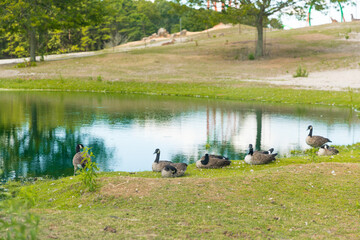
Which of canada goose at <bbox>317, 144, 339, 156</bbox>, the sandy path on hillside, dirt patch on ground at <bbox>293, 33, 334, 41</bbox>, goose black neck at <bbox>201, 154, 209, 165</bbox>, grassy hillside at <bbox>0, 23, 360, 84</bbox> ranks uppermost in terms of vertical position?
dirt patch on ground at <bbox>293, 33, 334, 41</bbox>

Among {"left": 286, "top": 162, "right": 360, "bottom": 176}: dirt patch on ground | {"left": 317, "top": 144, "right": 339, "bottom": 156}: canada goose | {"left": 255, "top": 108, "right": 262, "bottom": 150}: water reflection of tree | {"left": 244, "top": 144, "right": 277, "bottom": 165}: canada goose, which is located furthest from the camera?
{"left": 255, "top": 108, "right": 262, "bottom": 150}: water reflection of tree

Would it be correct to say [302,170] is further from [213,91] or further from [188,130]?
[213,91]

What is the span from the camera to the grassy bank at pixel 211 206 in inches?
303

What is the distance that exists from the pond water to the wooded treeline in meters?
15.3

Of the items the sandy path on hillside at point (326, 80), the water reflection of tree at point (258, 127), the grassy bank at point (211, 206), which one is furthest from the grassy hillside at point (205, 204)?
the sandy path on hillside at point (326, 80)

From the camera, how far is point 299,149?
63.5 ft

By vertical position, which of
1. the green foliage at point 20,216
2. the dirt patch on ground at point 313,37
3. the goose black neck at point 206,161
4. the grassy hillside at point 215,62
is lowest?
the goose black neck at point 206,161

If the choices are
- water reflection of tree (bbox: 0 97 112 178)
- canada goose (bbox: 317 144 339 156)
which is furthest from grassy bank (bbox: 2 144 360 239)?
canada goose (bbox: 317 144 339 156)

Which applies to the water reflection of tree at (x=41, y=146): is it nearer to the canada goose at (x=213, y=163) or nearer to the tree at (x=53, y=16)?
the canada goose at (x=213, y=163)

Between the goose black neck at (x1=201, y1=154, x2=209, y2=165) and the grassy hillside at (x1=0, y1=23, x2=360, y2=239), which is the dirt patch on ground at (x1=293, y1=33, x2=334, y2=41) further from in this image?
the goose black neck at (x1=201, y1=154, x2=209, y2=165)

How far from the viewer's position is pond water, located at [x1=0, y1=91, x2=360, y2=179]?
17.1 m

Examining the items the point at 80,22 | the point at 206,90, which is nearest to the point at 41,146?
the point at 206,90

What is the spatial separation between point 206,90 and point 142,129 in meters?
19.6

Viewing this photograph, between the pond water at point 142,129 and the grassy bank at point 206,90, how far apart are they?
2760 mm
